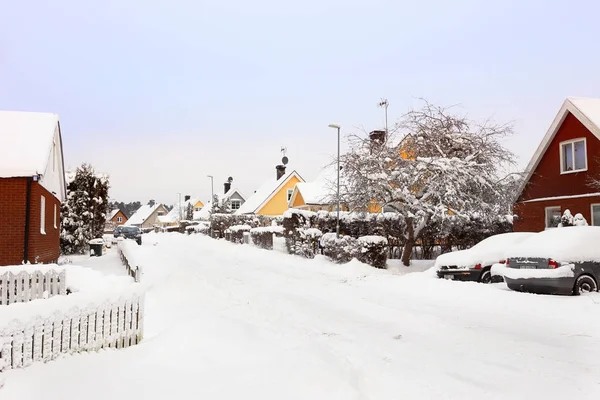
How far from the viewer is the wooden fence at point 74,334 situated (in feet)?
17.6

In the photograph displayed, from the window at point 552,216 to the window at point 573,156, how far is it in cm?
191

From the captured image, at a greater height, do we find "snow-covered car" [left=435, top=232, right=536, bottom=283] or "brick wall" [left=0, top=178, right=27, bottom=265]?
"brick wall" [left=0, top=178, right=27, bottom=265]

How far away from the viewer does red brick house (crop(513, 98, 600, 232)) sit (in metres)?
19.6

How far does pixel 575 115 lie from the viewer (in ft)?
67.4

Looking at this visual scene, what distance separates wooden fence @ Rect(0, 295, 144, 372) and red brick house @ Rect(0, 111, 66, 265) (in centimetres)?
932

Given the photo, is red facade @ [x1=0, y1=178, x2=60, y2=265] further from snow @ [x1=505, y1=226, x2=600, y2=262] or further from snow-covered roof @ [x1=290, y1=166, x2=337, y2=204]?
snow-covered roof @ [x1=290, y1=166, x2=337, y2=204]

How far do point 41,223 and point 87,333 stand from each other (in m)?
11.9

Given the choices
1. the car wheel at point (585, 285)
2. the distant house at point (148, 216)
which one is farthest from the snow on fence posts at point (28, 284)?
the distant house at point (148, 216)

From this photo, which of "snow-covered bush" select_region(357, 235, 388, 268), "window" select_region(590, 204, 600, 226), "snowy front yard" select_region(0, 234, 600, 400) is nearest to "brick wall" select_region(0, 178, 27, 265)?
"snowy front yard" select_region(0, 234, 600, 400)

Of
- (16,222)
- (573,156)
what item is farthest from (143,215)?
(573,156)

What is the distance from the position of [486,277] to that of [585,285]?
111 inches

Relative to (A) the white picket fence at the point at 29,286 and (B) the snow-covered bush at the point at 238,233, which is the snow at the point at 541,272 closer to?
(A) the white picket fence at the point at 29,286

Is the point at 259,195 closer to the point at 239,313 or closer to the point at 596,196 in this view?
the point at 596,196

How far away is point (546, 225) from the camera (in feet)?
73.0
